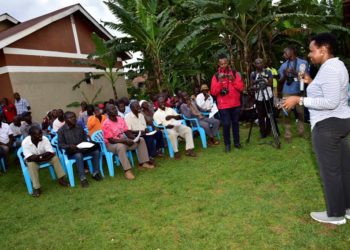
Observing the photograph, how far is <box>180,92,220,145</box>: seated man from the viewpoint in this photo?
8.02 meters

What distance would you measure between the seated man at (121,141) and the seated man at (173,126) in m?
0.84

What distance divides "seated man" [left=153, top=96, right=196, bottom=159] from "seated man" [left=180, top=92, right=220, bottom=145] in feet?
1.89

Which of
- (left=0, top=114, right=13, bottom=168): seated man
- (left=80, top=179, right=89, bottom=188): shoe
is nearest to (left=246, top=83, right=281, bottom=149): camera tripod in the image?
(left=80, top=179, right=89, bottom=188): shoe

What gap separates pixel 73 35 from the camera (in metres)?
16.0

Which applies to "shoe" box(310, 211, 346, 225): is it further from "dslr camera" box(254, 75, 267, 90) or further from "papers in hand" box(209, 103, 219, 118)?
"papers in hand" box(209, 103, 219, 118)

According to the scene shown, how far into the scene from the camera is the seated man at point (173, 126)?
7.34 metres

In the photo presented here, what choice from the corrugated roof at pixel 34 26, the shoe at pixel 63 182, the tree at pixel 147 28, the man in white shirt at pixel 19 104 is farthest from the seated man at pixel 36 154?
the corrugated roof at pixel 34 26

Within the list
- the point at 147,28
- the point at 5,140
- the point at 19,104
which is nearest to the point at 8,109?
the point at 19,104

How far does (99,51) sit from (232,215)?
959 cm

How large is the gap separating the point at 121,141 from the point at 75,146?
0.87m

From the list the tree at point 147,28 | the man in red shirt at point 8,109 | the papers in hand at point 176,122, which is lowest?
the papers in hand at point 176,122

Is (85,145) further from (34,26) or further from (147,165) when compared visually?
(34,26)

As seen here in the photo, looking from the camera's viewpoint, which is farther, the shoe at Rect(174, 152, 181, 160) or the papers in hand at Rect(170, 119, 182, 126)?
the papers in hand at Rect(170, 119, 182, 126)

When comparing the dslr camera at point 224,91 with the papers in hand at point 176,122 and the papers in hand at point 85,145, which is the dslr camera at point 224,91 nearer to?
the papers in hand at point 176,122
